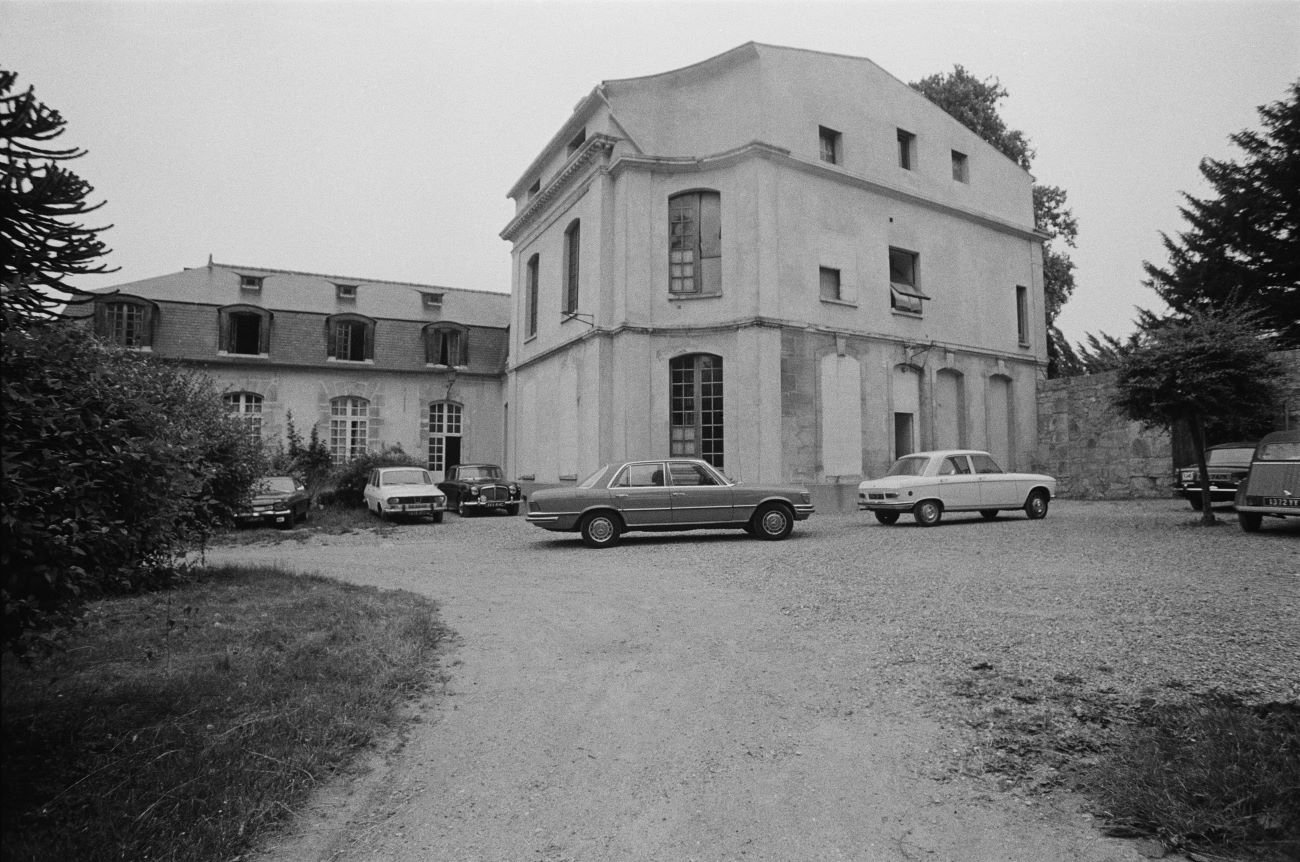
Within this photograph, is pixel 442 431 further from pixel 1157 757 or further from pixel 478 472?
pixel 1157 757

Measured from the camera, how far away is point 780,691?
479cm

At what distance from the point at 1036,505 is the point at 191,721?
16564 millimetres

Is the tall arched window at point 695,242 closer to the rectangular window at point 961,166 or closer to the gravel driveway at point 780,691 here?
the rectangular window at point 961,166

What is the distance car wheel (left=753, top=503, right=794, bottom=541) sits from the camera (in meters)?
13.6

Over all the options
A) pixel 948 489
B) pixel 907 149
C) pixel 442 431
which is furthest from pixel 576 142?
pixel 948 489

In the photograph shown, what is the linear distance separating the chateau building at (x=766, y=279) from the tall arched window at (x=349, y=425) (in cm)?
1009

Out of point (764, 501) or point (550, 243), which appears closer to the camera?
point (764, 501)

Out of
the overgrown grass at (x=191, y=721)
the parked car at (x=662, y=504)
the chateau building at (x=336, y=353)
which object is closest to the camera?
the overgrown grass at (x=191, y=721)

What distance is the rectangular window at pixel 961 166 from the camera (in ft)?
84.2

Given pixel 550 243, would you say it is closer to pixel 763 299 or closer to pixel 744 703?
→ pixel 763 299

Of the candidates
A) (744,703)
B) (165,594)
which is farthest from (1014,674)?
(165,594)

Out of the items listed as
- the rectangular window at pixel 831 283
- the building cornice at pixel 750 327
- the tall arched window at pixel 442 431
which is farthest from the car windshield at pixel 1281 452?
the tall arched window at pixel 442 431

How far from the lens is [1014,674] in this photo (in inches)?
194

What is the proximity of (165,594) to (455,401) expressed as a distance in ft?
79.8
